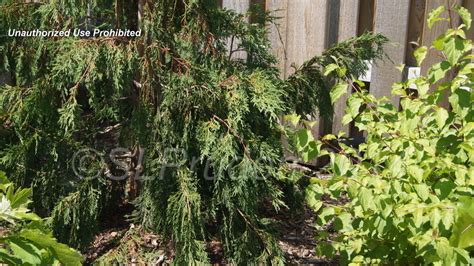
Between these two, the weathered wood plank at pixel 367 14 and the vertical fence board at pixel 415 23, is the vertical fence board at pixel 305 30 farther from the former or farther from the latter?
the vertical fence board at pixel 415 23

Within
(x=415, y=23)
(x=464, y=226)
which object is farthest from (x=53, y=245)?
(x=415, y=23)

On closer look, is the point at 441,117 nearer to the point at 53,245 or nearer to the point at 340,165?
the point at 340,165

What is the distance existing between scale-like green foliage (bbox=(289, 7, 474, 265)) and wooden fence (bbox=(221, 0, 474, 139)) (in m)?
1.35

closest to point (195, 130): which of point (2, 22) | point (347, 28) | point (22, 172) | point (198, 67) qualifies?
point (198, 67)

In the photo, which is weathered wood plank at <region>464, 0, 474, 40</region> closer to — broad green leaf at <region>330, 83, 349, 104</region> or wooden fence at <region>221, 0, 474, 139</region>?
wooden fence at <region>221, 0, 474, 139</region>

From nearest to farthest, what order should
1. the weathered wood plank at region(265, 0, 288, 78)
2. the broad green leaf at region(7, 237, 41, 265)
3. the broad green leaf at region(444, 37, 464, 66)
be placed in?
1. the broad green leaf at region(7, 237, 41, 265)
2. the broad green leaf at region(444, 37, 464, 66)
3. the weathered wood plank at region(265, 0, 288, 78)

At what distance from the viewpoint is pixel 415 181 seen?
2.40 m

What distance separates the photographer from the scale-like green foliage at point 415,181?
2217mm

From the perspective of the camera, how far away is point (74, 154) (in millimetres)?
3420

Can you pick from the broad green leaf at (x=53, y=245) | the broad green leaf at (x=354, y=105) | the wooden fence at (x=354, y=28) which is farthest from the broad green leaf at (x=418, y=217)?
the wooden fence at (x=354, y=28)

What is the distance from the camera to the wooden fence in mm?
4075

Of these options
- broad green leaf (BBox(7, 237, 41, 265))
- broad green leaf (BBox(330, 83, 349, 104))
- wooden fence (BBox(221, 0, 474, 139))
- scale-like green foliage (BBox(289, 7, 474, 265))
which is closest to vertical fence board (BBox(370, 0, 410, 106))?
wooden fence (BBox(221, 0, 474, 139))

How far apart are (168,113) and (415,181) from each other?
4.09ft

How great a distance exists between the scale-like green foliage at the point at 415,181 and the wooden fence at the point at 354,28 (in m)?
1.35
